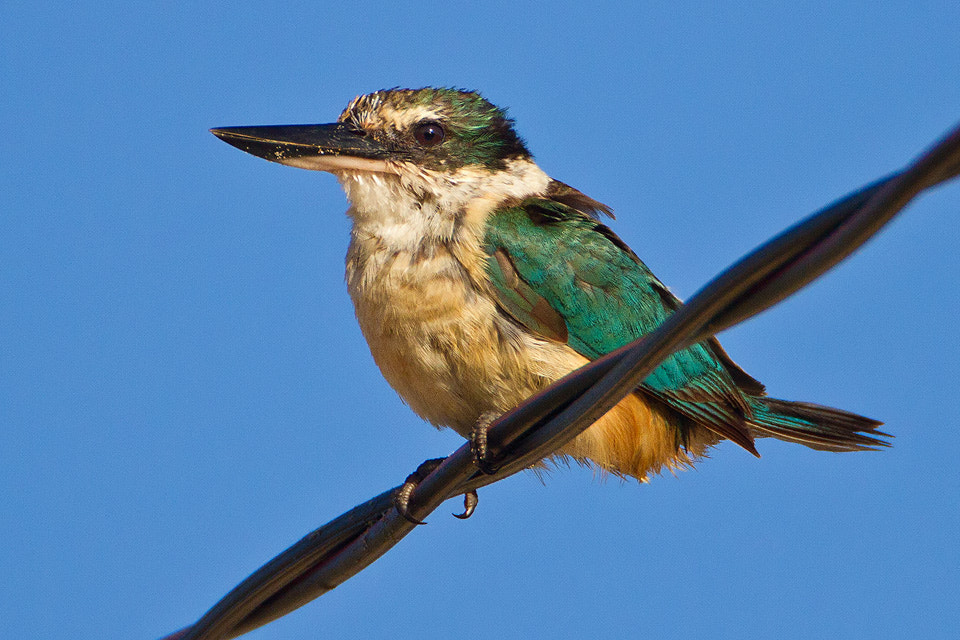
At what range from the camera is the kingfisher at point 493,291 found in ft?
13.8

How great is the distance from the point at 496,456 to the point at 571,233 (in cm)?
186

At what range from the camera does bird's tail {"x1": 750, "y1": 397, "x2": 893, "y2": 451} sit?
15.7ft

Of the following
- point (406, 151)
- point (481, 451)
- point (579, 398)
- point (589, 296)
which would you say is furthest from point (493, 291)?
point (579, 398)

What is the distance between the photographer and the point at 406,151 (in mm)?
Result: 4938

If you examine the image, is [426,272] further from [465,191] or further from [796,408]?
[796,408]

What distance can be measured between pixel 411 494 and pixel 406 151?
2185 millimetres

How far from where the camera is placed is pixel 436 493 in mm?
3104

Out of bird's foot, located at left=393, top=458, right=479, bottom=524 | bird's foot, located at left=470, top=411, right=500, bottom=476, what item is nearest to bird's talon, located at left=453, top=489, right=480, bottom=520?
bird's foot, located at left=393, top=458, right=479, bottom=524

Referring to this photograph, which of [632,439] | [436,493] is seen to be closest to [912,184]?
[436,493]

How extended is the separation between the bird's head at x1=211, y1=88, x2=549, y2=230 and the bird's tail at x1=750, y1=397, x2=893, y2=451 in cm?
146

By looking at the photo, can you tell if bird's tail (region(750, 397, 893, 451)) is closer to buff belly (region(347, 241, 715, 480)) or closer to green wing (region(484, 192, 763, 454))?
green wing (region(484, 192, 763, 454))

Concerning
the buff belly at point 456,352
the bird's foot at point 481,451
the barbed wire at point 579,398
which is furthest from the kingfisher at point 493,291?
the bird's foot at point 481,451

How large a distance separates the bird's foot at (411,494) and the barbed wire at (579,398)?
2 centimetres

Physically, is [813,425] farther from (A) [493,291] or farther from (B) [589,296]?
(A) [493,291]
